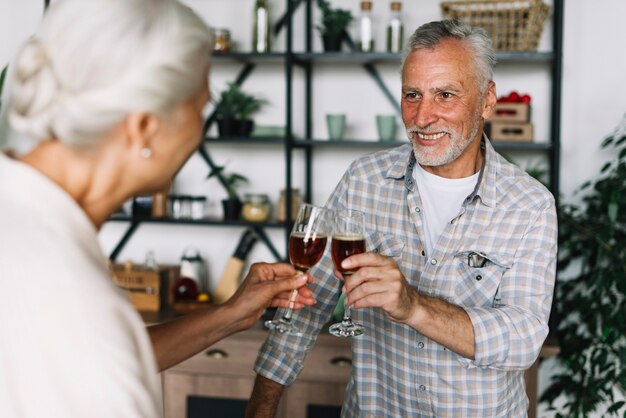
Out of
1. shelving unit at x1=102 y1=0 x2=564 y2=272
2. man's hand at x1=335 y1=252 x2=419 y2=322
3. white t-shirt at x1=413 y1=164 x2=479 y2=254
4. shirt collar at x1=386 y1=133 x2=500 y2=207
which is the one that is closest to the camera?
man's hand at x1=335 y1=252 x2=419 y2=322

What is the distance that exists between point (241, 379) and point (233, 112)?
1378mm

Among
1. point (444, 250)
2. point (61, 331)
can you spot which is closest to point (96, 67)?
point (61, 331)

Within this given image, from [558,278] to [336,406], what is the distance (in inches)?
52.3

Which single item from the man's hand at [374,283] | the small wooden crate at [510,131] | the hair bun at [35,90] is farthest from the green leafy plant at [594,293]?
the hair bun at [35,90]

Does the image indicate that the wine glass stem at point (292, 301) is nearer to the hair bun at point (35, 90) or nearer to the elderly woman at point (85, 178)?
the elderly woman at point (85, 178)

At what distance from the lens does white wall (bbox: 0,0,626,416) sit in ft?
12.3

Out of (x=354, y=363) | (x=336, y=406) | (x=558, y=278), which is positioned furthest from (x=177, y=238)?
(x=354, y=363)

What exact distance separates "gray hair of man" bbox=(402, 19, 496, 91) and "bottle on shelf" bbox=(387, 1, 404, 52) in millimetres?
1608

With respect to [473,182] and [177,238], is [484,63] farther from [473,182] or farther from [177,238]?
[177,238]

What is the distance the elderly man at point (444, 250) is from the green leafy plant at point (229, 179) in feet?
5.97

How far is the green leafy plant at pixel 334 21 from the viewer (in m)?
3.72

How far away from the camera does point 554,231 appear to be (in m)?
1.91

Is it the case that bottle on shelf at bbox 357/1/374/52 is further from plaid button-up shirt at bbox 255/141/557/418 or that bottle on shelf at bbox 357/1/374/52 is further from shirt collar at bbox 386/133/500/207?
plaid button-up shirt at bbox 255/141/557/418

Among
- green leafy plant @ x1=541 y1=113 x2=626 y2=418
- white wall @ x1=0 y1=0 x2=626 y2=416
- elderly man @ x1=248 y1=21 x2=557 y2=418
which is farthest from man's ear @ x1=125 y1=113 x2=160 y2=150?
white wall @ x1=0 y1=0 x2=626 y2=416
